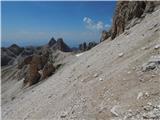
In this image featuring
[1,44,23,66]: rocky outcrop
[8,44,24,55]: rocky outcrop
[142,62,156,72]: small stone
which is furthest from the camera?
[8,44,24,55]: rocky outcrop

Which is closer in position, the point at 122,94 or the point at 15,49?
the point at 122,94

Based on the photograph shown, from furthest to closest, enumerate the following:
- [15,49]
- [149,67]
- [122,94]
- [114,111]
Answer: [15,49] → [149,67] → [122,94] → [114,111]

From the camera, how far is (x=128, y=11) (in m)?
33.3

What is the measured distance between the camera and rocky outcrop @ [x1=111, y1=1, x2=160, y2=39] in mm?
29219

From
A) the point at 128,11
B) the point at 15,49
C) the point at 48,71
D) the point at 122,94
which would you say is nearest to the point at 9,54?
the point at 15,49

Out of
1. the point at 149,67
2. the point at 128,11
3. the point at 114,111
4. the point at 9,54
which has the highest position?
the point at 128,11

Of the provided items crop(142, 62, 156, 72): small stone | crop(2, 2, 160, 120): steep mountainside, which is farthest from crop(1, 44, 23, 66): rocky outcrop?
crop(142, 62, 156, 72): small stone

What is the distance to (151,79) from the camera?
1325 cm

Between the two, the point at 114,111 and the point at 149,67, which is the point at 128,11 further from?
the point at 114,111

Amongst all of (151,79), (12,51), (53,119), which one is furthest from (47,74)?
(12,51)

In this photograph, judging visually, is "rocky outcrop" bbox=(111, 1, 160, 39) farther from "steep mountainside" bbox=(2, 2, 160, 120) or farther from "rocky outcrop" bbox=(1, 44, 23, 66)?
"rocky outcrop" bbox=(1, 44, 23, 66)

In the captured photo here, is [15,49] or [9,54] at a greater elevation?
[15,49]

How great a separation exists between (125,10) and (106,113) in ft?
81.9

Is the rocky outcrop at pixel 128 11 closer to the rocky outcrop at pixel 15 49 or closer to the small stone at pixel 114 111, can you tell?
the small stone at pixel 114 111
